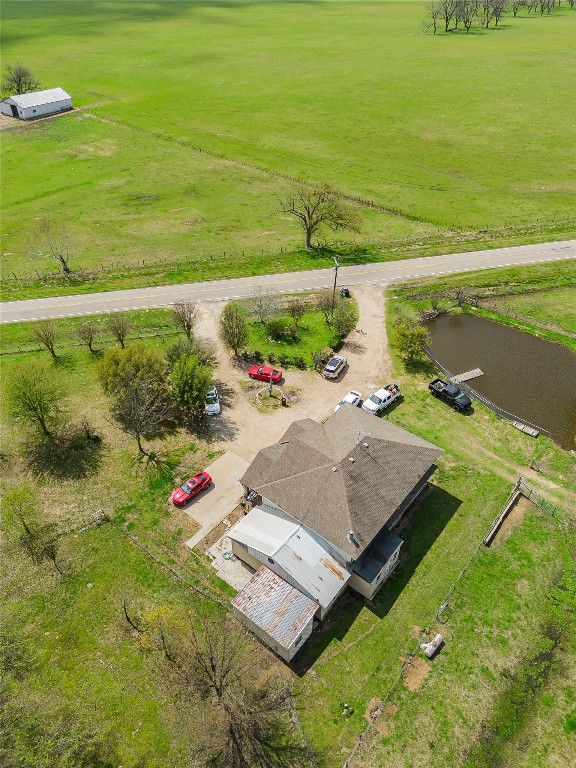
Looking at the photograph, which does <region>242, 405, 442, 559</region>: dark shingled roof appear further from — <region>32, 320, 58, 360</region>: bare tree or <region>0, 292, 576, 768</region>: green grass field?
<region>32, 320, 58, 360</region>: bare tree

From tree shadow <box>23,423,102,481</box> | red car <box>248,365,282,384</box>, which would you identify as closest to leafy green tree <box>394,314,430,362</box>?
red car <box>248,365,282,384</box>

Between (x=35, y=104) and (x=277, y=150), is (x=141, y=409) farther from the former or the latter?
(x=35, y=104)

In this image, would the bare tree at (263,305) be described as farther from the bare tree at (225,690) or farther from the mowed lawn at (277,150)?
the bare tree at (225,690)

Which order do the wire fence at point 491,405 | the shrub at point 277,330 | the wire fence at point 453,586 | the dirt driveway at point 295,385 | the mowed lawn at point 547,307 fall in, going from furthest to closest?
the mowed lawn at point 547,307 → the shrub at point 277,330 → the wire fence at point 491,405 → the dirt driveway at point 295,385 → the wire fence at point 453,586

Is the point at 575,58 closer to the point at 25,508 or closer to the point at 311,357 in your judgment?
the point at 311,357

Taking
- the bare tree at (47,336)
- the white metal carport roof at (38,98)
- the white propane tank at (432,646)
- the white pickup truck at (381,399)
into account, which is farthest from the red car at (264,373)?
the white metal carport roof at (38,98)

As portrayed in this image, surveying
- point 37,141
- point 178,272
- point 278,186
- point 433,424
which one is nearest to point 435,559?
point 433,424

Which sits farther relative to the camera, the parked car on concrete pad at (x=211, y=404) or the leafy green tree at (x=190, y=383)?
the parked car on concrete pad at (x=211, y=404)
